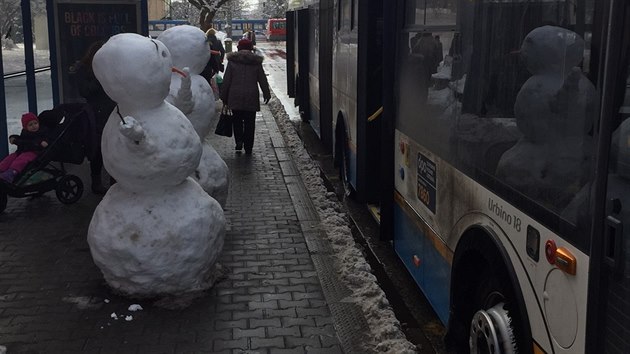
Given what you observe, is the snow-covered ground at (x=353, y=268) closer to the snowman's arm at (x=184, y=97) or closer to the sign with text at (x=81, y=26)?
the snowman's arm at (x=184, y=97)

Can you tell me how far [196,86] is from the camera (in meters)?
6.98

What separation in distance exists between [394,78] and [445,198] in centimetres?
174

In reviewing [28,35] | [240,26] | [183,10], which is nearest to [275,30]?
[240,26]

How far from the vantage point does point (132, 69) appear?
4.86 meters

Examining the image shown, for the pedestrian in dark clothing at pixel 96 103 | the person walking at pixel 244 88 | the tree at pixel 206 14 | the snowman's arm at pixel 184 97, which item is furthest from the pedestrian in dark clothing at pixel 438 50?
the tree at pixel 206 14

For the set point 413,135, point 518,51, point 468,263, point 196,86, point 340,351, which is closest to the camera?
point 518,51

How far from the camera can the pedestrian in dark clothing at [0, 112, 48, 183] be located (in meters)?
7.45

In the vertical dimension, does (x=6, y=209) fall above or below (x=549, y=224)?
below

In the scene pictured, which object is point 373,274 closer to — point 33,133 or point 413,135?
point 413,135

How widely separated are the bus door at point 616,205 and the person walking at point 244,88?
9.25 m

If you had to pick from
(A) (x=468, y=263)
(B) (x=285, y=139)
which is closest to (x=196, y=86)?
(A) (x=468, y=263)

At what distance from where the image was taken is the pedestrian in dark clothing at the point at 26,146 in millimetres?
7445

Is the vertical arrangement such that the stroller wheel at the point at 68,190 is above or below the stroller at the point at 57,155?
below

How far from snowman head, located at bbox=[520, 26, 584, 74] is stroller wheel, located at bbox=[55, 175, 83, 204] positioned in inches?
246
